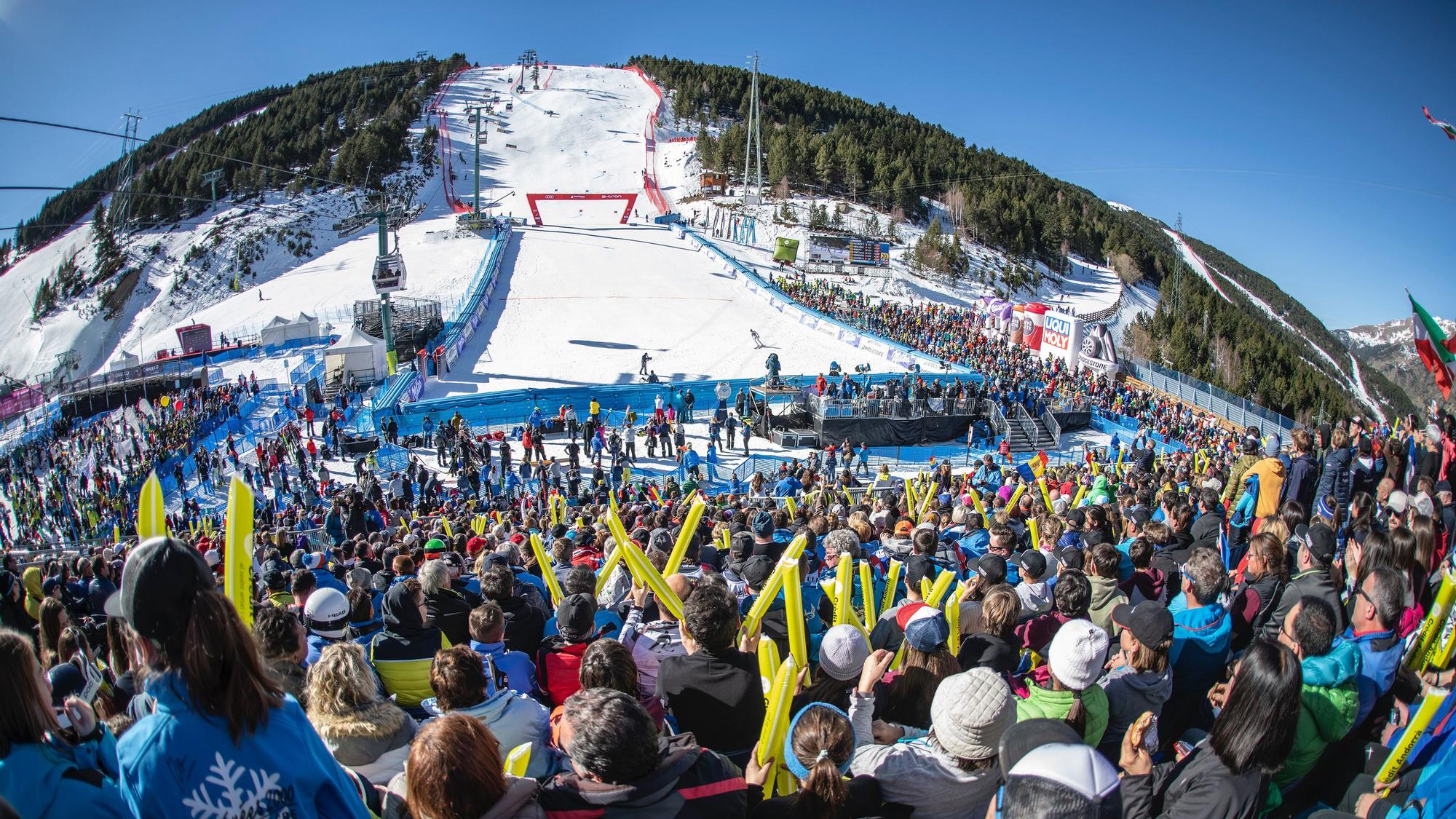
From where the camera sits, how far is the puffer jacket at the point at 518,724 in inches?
103

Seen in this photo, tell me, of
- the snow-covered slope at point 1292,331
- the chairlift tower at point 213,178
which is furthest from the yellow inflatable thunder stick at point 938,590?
the chairlift tower at point 213,178

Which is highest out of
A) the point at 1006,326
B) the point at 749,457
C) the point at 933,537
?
the point at 1006,326

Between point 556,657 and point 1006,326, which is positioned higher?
point 1006,326

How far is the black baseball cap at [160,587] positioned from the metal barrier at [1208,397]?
99.6 feet

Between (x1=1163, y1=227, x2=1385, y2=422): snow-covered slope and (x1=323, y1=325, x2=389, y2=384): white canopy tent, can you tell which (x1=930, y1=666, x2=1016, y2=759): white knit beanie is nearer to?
(x1=323, y1=325, x2=389, y2=384): white canopy tent

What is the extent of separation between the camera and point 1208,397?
30750 millimetres

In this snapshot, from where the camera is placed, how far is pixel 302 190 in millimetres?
66812

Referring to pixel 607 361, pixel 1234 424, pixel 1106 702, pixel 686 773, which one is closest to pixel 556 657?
pixel 686 773

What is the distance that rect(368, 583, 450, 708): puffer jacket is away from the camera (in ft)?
11.1

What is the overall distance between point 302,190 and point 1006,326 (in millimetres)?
59121

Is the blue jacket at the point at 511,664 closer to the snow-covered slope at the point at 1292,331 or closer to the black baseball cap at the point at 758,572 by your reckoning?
the black baseball cap at the point at 758,572

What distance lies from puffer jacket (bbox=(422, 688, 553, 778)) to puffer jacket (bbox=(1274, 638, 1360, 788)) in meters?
2.50

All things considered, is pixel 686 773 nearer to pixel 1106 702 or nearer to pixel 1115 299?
pixel 1106 702

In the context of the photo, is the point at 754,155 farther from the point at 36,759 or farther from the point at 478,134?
the point at 36,759
